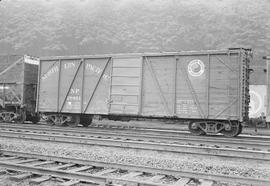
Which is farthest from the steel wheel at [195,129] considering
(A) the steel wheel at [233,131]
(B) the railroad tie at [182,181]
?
(B) the railroad tie at [182,181]

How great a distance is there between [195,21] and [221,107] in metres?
38.4

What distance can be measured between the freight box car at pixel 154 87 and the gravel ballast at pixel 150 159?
524 centimetres

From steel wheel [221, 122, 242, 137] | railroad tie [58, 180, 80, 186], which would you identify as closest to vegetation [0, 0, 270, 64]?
steel wheel [221, 122, 242, 137]

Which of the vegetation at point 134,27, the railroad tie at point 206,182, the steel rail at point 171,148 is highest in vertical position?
the vegetation at point 134,27

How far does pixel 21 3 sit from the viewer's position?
58750mm

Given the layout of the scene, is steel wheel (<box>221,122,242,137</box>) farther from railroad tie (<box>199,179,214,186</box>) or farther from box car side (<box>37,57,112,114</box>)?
railroad tie (<box>199,179,214,186</box>)

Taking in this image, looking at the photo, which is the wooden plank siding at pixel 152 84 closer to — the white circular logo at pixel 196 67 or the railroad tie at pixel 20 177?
the white circular logo at pixel 196 67

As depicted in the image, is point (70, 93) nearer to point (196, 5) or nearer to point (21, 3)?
point (196, 5)

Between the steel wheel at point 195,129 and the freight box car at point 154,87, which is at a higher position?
the freight box car at point 154,87

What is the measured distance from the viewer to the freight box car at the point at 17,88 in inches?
698

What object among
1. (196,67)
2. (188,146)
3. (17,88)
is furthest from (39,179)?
(17,88)

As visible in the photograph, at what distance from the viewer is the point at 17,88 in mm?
17797

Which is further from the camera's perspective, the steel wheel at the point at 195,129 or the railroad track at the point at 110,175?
the steel wheel at the point at 195,129

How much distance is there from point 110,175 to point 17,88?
1301 centimetres
